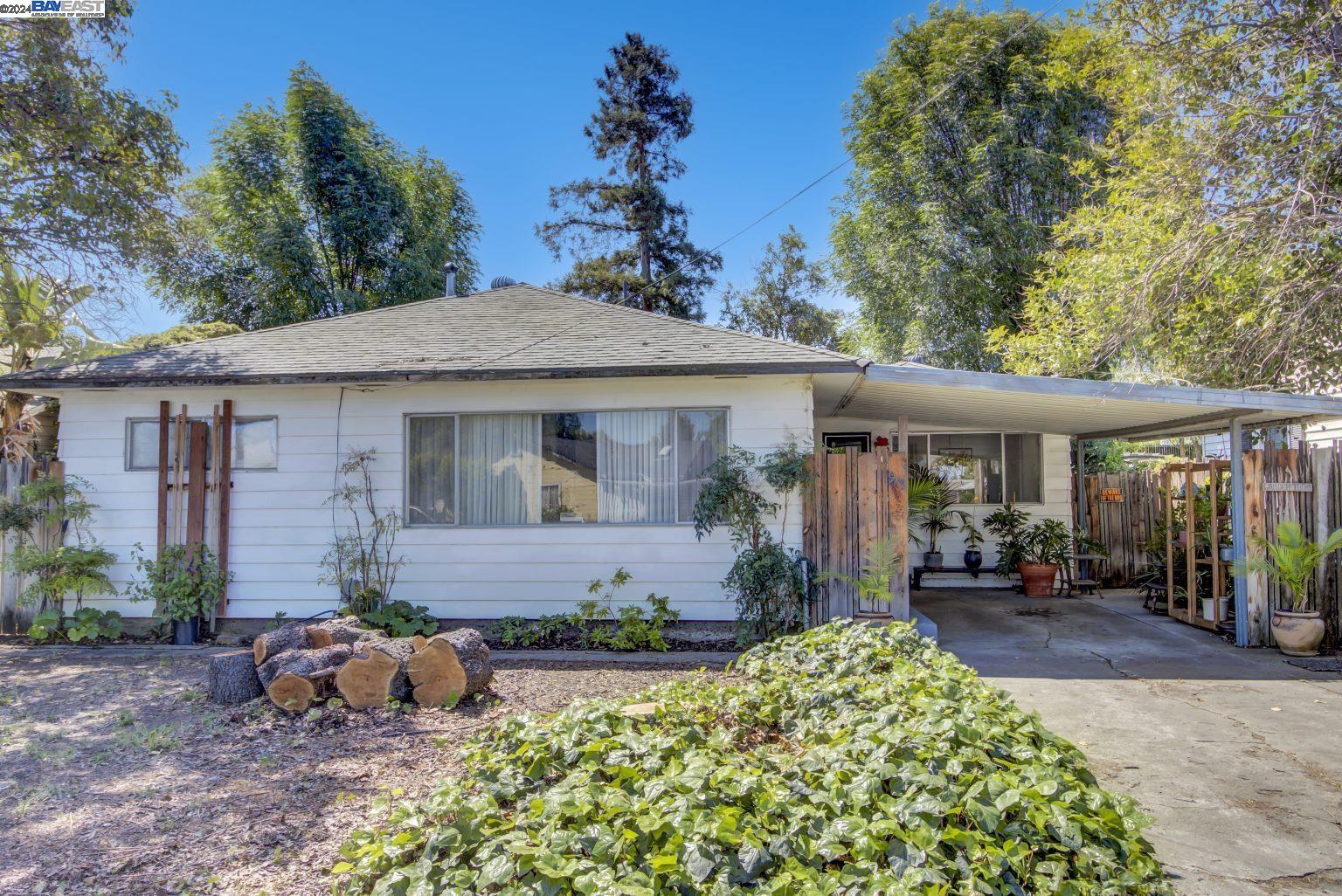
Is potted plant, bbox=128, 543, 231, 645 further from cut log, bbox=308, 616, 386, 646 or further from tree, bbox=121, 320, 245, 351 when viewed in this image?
tree, bbox=121, 320, 245, 351

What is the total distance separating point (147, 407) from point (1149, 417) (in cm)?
1075

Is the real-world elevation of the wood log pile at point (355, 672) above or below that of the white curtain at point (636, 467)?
below

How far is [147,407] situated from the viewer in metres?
7.88

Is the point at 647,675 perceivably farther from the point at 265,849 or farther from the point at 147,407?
the point at 147,407

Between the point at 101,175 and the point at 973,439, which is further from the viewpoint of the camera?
the point at 973,439

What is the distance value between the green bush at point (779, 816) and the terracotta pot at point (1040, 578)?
8.51m

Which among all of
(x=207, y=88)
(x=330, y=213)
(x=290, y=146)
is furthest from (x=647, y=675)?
(x=290, y=146)

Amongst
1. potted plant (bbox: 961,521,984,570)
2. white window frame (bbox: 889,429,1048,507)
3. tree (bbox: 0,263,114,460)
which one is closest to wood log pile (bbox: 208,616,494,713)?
tree (bbox: 0,263,114,460)

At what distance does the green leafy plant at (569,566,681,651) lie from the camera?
7066 millimetres

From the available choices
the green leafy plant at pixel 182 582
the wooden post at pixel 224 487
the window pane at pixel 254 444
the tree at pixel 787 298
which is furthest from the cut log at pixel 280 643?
the tree at pixel 787 298

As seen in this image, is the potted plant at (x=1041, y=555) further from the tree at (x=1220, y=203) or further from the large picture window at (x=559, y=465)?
the large picture window at (x=559, y=465)

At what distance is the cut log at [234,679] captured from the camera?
5.05m

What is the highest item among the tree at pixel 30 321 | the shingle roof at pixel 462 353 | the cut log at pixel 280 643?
the tree at pixel 30 321

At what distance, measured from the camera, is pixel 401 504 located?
7648 mm
